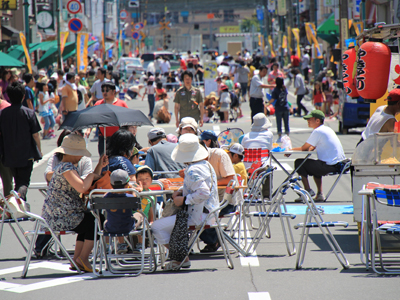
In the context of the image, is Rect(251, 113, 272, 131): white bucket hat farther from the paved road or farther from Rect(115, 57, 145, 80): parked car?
Rect(115, 57, 145, 80): parked car

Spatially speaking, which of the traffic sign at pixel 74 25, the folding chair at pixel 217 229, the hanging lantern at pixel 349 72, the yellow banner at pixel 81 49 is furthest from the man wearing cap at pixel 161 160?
the yellow banner at pixel 81 49

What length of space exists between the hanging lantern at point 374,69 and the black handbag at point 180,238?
16.3 ft

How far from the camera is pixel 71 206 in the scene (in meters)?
6.21

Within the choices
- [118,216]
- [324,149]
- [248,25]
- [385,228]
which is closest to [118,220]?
[118,216]

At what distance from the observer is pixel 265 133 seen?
9.59 meters

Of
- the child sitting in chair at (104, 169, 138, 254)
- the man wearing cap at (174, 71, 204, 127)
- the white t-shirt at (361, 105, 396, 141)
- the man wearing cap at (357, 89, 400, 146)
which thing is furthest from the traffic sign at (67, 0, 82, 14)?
the child sitting in chair at (104, 169, 138, 254)

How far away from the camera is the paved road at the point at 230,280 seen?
5316 mm

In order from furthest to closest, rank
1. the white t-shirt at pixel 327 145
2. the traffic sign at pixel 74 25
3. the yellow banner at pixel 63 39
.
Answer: the yellow banner at pixel 63 39
the traffic sign at pixel 74 25
the white t-shirt at pixel 327 145

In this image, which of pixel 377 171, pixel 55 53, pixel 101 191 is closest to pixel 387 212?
pixel 377 171

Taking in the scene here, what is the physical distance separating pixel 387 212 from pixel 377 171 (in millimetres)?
473

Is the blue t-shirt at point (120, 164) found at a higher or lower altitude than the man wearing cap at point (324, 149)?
higher

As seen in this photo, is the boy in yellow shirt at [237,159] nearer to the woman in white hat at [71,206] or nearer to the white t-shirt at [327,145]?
the white t-shirt at [327,145]

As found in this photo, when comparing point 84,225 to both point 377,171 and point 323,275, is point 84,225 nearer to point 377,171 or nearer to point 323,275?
point 323,275

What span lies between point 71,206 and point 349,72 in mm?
7085
